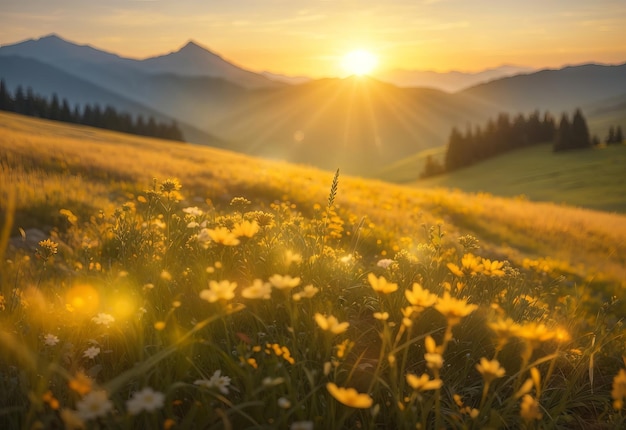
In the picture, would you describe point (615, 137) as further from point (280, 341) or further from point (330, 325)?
point (330, 325)

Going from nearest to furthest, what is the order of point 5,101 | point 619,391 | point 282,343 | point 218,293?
point 619,391
point 218,293
point 282,343
point 5,101

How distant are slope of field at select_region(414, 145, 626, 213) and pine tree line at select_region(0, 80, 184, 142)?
56.1 metres

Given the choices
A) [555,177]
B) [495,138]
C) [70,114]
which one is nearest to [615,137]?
[495,138]

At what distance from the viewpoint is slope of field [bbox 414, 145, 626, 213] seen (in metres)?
43.4

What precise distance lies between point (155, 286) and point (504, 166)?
7479cm

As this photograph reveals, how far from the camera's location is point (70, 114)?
284 ft

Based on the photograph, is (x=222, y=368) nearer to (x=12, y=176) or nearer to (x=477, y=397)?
(x=477, y=397)

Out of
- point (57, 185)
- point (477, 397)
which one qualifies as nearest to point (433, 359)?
point (477, 397)

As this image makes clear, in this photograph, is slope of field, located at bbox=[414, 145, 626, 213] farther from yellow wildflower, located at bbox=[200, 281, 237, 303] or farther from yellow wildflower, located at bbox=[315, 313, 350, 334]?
yellow wildflower, located at bbox=[200, 281, 237, 303]

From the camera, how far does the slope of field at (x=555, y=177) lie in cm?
4338

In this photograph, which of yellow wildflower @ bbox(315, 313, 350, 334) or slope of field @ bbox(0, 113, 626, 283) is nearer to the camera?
yellow wildflower @ bbox(315, 313, 350, 334)

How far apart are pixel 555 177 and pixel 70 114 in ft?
281

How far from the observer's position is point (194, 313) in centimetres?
277

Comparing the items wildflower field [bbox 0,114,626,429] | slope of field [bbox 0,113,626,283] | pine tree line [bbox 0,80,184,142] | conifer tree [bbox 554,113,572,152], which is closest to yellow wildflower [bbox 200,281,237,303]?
wildflower field [bbox 0,114,626,429]
